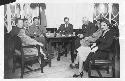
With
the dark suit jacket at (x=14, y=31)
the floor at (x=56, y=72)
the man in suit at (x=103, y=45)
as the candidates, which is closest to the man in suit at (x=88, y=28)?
the man in suit at (x=103, y=45)

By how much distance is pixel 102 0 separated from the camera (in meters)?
3.04

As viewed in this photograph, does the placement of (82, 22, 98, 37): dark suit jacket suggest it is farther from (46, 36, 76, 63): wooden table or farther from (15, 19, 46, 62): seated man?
(15, 19, 46, 62): seated man

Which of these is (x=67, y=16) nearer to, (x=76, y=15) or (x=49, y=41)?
(x=76, y=15)

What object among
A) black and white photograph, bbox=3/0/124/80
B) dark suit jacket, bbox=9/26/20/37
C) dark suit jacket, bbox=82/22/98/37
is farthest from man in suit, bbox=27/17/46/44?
dark suit jacket, bbox=82/22/98/37

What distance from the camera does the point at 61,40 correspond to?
3029 mm

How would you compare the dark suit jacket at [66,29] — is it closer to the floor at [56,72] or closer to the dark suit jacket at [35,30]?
the dark suit jacket at [35,30]

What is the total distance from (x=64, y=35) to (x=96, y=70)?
569mm

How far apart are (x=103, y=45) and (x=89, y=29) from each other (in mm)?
255

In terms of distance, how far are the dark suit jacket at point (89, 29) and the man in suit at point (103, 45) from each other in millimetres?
112

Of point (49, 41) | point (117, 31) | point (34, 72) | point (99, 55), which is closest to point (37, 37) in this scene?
point (49, 41)

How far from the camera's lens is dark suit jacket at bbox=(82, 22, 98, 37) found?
3.01 meters

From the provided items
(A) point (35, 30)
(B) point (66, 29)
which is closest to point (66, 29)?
(B) point (66, 29)

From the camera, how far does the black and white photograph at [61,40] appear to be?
9.85ft

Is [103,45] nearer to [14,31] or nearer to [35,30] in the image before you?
[35,30]
